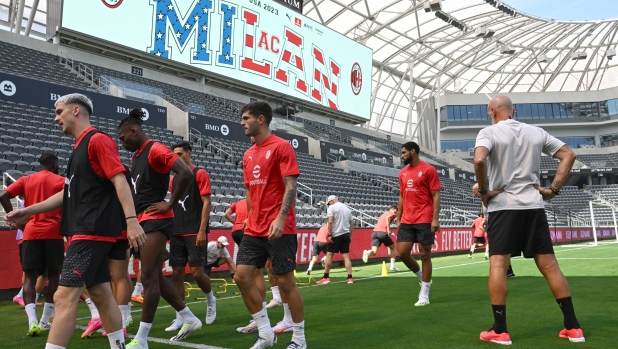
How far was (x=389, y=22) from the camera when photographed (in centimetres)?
4156

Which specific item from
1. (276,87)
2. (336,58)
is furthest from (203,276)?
(336,58)

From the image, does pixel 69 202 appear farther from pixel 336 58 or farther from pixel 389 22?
pixel 389 22

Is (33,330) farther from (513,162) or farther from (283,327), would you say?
(513,162)

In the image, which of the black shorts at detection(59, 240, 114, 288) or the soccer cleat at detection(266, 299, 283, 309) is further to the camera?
the soccer cleat at detection(266, 299, 283, 309)

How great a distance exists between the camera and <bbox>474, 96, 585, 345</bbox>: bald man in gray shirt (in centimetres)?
434

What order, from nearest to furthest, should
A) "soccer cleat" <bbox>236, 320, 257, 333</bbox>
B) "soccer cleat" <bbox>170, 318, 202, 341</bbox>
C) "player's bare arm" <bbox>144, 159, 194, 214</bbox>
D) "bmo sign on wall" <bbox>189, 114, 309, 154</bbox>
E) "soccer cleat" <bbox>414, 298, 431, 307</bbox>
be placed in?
1. "player's bare arm" <bbox>144, 159, 194, 214</bbox>
2. "soccer cleat" <bbox>170, 318, 202, 341</bbox>
3. "soccer cleat" <bbox>236, 320, 257, 333</bbox>
4. "soccer cleat" <bbox>414, 298, 431, 307</bbox>
5. "bmo sign on wall" <bbox>189, 114, 309, 154</bbox>

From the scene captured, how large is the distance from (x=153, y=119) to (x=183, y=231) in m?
16.6

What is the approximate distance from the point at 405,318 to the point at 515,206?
6.81 feet

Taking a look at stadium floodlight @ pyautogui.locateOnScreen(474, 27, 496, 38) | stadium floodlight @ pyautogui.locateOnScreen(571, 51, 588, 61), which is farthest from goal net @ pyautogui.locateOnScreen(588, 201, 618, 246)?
stadium floodlight @ pyautogui.locateOnScreen(474, 27, 496, 38)

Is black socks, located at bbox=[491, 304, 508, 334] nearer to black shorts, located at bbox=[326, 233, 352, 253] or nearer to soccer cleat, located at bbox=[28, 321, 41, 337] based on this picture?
soccer cleat, located at bbox=[28, 321, 41, 337]

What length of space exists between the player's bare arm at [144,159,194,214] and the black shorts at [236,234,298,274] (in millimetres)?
682

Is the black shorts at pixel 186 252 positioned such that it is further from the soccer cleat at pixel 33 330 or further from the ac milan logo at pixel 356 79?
the ac milan logo at pixel 356 79

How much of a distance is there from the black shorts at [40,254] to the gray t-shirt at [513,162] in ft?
15.4

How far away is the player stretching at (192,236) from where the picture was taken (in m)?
6.04
